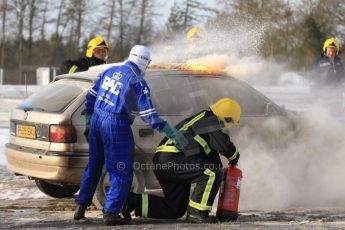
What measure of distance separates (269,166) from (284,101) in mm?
17930

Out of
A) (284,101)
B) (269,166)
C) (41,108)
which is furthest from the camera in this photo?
(284,101)

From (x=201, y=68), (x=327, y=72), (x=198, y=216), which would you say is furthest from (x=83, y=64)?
(x=198, y=216)

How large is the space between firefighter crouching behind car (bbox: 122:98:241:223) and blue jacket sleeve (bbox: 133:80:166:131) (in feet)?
1.29

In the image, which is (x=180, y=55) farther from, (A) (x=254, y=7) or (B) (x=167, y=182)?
(A) (x=254, y=7)

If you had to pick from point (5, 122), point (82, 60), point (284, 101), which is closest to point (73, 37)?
point (284, 101)

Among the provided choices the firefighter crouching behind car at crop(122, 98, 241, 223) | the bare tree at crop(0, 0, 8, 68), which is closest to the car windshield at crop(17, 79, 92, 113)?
the firefighter crouching behind car at crop(122, 98, 241, 223)

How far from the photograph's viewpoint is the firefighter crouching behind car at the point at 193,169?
574 centimetres

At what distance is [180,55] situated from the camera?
30.8 feet

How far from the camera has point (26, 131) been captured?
6566 millimetres

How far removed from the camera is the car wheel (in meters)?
6.24

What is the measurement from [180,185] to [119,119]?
2.94 feet

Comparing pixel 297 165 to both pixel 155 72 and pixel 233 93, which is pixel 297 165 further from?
pixel 155 72

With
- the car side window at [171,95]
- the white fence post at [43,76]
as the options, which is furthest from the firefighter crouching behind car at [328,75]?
the white fence post at [43,76]

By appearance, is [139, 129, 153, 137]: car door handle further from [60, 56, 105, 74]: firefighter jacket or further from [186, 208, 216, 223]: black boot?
[60, 56, 105, 74]: firefighter jacket
